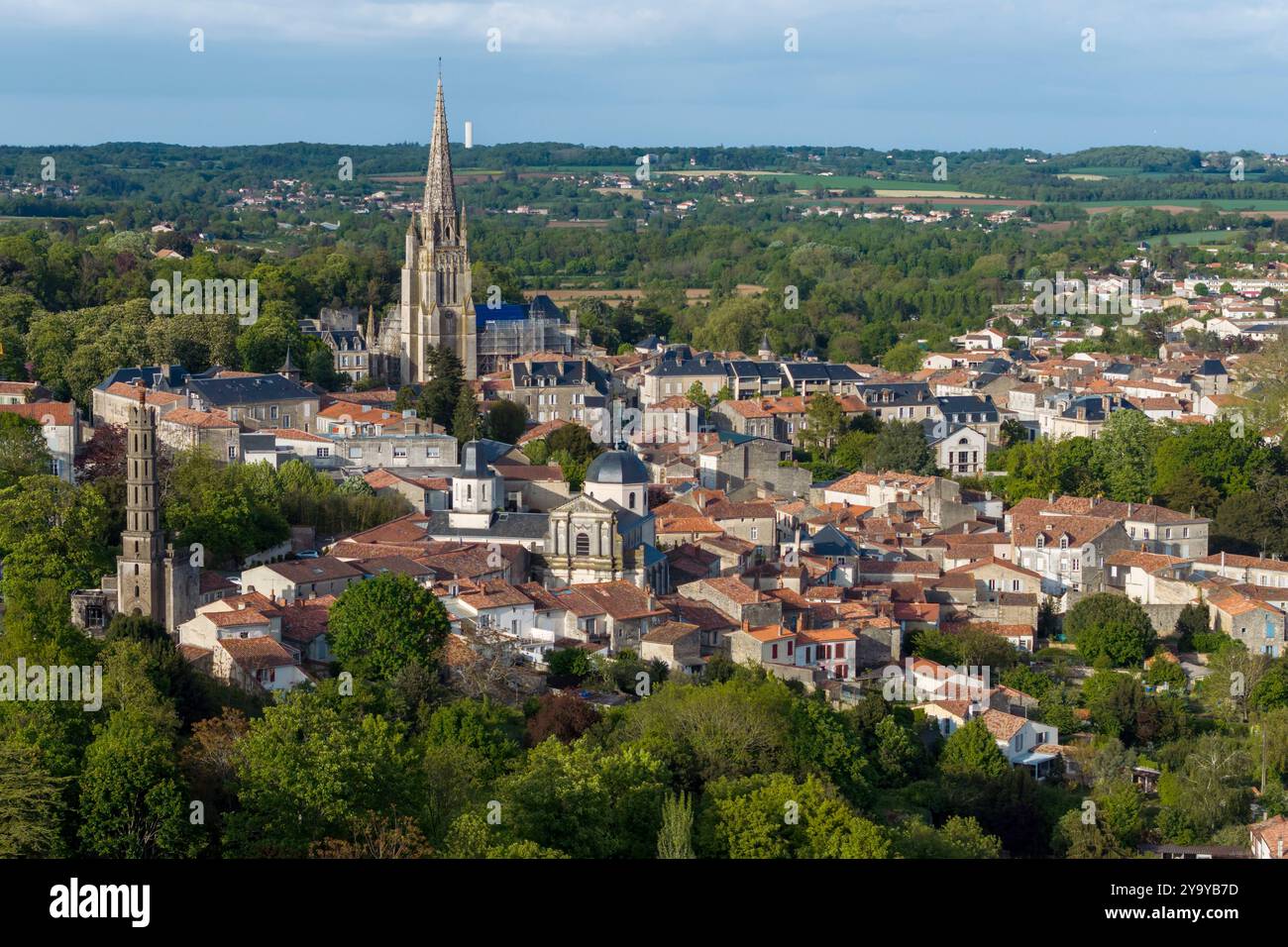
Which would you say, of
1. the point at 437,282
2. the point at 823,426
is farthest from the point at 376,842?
the point at 437,282

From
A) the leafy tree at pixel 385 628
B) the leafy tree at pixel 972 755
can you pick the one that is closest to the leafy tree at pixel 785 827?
the leafy tree at pixel 972 755

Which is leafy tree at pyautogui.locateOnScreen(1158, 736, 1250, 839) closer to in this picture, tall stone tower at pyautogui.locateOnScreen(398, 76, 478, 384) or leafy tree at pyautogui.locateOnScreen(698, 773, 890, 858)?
leafy tree at pyautogui.locateOnScreen(698, 773, 890, 858)

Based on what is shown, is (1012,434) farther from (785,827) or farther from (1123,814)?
(785,827)

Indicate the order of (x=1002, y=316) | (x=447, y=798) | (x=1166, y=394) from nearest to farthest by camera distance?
1. (x=447, y=798)
2. (x=1166, y=394)
3. (x=1002, y=316)

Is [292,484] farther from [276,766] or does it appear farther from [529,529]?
[276,766]

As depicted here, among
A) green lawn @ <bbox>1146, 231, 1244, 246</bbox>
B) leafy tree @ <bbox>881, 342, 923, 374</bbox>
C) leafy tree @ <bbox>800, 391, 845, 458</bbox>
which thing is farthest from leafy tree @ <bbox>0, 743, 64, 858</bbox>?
green lawn @ <bbox>1146, 231, 1244, 246</bbox>

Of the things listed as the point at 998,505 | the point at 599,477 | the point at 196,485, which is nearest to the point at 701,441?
the point at 998,505
